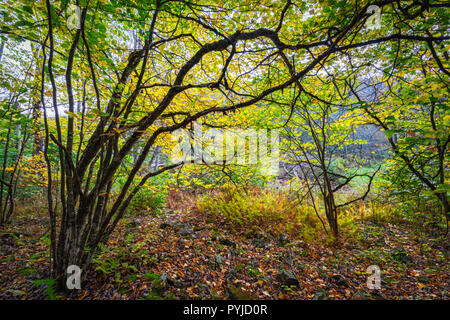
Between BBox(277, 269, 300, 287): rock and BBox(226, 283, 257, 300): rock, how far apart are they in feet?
1.93

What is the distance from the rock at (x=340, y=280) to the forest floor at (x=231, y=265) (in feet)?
0.05

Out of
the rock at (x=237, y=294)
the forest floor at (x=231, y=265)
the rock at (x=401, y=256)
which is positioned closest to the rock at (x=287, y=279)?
the forest floor at (x=231, y=265)

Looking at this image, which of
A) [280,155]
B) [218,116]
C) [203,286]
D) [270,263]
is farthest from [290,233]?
[218,116]

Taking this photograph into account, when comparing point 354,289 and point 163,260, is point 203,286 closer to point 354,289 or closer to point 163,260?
point 163,260

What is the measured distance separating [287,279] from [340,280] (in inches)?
33.7

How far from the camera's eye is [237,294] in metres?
2.25

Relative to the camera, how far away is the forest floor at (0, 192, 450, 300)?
2225 millimetres

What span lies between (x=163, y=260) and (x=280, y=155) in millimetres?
3871

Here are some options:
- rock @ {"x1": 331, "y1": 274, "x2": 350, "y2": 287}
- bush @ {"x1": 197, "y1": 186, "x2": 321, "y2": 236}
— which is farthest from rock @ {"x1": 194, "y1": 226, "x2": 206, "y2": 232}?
rock @ {"x1": 331, "y1": 274, "x2": 350, "y2": 287}

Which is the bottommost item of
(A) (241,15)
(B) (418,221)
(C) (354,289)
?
(C) (354,289)

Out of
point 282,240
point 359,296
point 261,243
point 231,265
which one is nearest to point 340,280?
point 359,296
